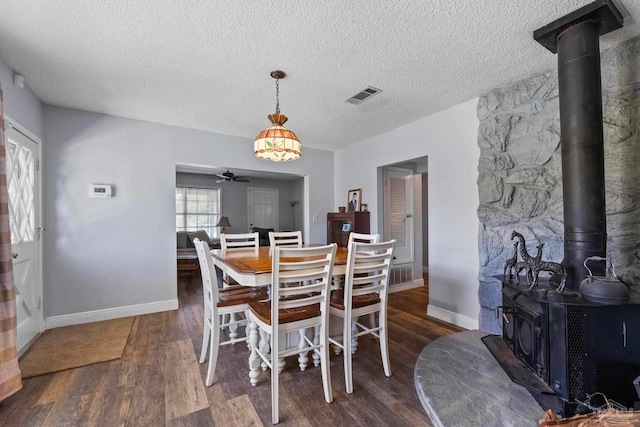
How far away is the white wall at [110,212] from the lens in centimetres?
306

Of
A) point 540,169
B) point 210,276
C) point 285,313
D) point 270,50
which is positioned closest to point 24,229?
point 210,276

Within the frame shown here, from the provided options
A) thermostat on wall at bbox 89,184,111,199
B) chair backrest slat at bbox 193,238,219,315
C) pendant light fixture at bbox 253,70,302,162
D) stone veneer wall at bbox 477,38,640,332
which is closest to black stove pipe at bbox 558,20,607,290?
stone veneer wall at bbox 477,38,640,332

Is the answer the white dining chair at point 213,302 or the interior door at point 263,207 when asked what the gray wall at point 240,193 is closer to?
the interior door at point 263,207

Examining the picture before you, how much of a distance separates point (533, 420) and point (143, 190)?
414 centimetres

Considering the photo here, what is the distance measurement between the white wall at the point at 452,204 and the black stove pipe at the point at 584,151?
1168mm

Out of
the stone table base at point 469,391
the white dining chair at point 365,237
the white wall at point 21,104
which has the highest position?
the white wall at point 21,104

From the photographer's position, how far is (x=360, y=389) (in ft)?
6.29

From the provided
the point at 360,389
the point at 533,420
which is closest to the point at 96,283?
the point at 360,389

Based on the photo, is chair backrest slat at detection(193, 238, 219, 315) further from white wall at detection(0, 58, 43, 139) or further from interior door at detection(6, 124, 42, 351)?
white wall at detection(0, 58, 43, 139)

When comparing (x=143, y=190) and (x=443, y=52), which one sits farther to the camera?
(x=143, y=190)

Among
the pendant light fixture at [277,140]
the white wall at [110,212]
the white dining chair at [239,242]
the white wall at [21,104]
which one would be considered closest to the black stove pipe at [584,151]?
the pendant light fixture at [277,140]

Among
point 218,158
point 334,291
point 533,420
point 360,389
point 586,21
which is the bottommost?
point 360,389

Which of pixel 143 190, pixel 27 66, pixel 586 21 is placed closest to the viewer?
pixel 586 21

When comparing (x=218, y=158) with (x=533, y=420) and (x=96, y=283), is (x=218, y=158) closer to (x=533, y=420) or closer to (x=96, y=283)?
(x=96, y=283)
